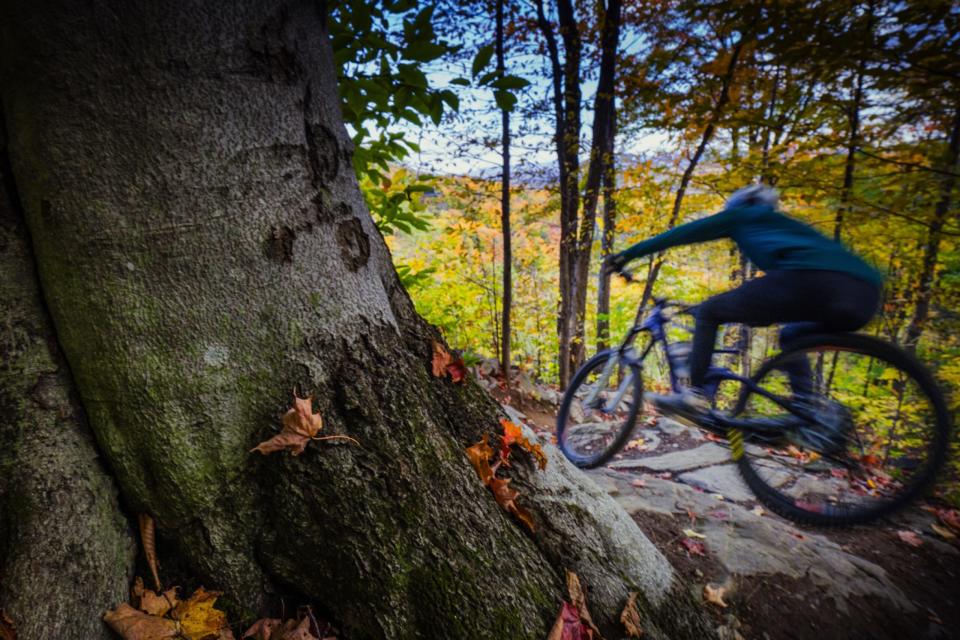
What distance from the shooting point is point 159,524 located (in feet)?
3.94

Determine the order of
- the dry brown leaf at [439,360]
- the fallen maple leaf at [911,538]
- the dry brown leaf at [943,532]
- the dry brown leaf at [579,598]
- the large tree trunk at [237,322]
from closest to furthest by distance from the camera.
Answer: the large tree trunk at [237,322] → the dry brown leaf at [579,598] → the dry brown leaf at [439,360] → the fallen maple leaf at [911,538] → the dry brown leaf at [943,532]

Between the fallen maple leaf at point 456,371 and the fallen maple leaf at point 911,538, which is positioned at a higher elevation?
the fallen maple leaf at point 456,371

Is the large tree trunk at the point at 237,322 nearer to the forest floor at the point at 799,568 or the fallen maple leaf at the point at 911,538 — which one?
the forest floor at the point at 799,568

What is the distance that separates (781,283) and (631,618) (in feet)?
6.05

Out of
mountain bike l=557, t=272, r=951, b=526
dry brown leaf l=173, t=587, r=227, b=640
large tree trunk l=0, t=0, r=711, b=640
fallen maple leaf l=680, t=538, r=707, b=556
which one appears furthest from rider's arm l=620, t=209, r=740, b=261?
dry brown leaf l=173, t=587, r=227, b=640

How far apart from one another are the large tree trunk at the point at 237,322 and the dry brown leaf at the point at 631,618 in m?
0.35

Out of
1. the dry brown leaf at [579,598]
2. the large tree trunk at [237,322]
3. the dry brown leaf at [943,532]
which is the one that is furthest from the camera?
the dry brown leaf at [943,532]

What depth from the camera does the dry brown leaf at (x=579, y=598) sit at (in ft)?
4.32

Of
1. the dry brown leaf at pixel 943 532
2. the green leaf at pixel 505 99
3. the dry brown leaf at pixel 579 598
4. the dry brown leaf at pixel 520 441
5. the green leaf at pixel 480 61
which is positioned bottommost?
the dry brown leaf at pixel 943 532

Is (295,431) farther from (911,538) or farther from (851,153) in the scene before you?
(851,153)

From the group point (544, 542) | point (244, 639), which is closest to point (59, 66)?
point (244, 639)

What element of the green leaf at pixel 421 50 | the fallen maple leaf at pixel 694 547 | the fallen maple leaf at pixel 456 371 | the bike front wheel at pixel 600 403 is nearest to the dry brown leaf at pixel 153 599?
the fallen maple leaf at pixel 456 371

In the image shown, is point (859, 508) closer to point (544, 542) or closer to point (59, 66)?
point (544, 542)

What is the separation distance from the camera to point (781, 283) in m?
2.15
